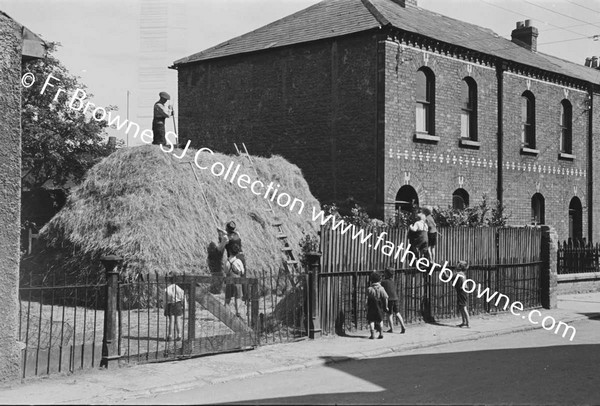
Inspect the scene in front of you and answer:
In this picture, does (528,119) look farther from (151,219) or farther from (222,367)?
(222,367)

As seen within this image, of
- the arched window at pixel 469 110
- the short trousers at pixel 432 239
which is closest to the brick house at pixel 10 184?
the short trousers at pixel 432 239

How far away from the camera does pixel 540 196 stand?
89.5 ft

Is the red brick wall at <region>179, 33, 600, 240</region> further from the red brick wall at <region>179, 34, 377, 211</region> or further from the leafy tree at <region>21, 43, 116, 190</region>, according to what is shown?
the leafy tree at <region>21, 43, 116, 190</region>

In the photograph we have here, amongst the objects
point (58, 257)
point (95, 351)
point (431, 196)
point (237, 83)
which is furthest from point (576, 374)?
point (237, 83)

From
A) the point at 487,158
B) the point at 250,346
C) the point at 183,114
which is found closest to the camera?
the point at 250,346

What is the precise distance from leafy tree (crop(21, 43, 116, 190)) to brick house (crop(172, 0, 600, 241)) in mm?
3373

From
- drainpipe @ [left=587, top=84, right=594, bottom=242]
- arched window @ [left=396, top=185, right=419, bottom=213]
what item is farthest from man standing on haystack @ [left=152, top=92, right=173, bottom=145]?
drainpipe @ [left=587, top=84, right=594, bottom=242]

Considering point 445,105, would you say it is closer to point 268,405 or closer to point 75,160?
point 75,160

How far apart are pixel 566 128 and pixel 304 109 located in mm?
11637

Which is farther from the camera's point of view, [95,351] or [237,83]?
[237,83]

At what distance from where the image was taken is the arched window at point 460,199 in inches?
934

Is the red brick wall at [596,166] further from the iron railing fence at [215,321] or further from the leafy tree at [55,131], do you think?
the iron railing fence at [215,321]

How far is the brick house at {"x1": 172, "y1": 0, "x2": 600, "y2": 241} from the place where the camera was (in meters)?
21.5

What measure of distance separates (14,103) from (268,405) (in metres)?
5.00
